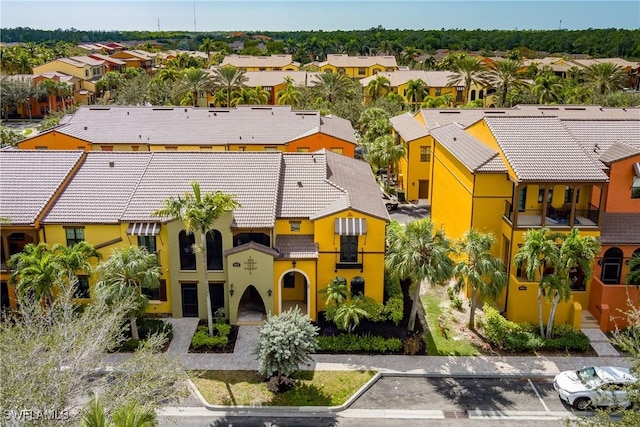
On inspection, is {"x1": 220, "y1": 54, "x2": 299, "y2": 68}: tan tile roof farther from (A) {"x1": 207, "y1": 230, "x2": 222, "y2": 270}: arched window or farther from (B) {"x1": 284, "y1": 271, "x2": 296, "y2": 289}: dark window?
(A) {"x1": 207, "y1": 230, "x2": 222, "y2": 270}: arched window

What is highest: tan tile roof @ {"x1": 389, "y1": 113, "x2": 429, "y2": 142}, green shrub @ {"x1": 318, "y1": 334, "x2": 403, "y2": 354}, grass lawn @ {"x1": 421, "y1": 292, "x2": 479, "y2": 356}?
tan tile roof @ {"x1": 389, "y1": 113, "x2": 429, "y2": 142}

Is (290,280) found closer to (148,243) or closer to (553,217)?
(148,243)

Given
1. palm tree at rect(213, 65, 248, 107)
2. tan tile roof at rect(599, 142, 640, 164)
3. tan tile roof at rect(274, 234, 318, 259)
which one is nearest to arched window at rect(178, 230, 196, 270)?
tan tile roof at rect(274, 234, 318, 259)

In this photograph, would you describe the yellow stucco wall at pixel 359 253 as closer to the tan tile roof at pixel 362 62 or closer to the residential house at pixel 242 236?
the residential house at pixel 242 236

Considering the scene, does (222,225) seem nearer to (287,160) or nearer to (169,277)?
(169,277)

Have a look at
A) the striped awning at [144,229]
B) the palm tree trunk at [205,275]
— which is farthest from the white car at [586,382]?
the striped awning at [144,229]

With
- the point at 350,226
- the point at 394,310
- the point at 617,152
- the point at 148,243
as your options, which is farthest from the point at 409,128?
the point at 148,243

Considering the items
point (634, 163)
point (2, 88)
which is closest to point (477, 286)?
point (634, 163)
